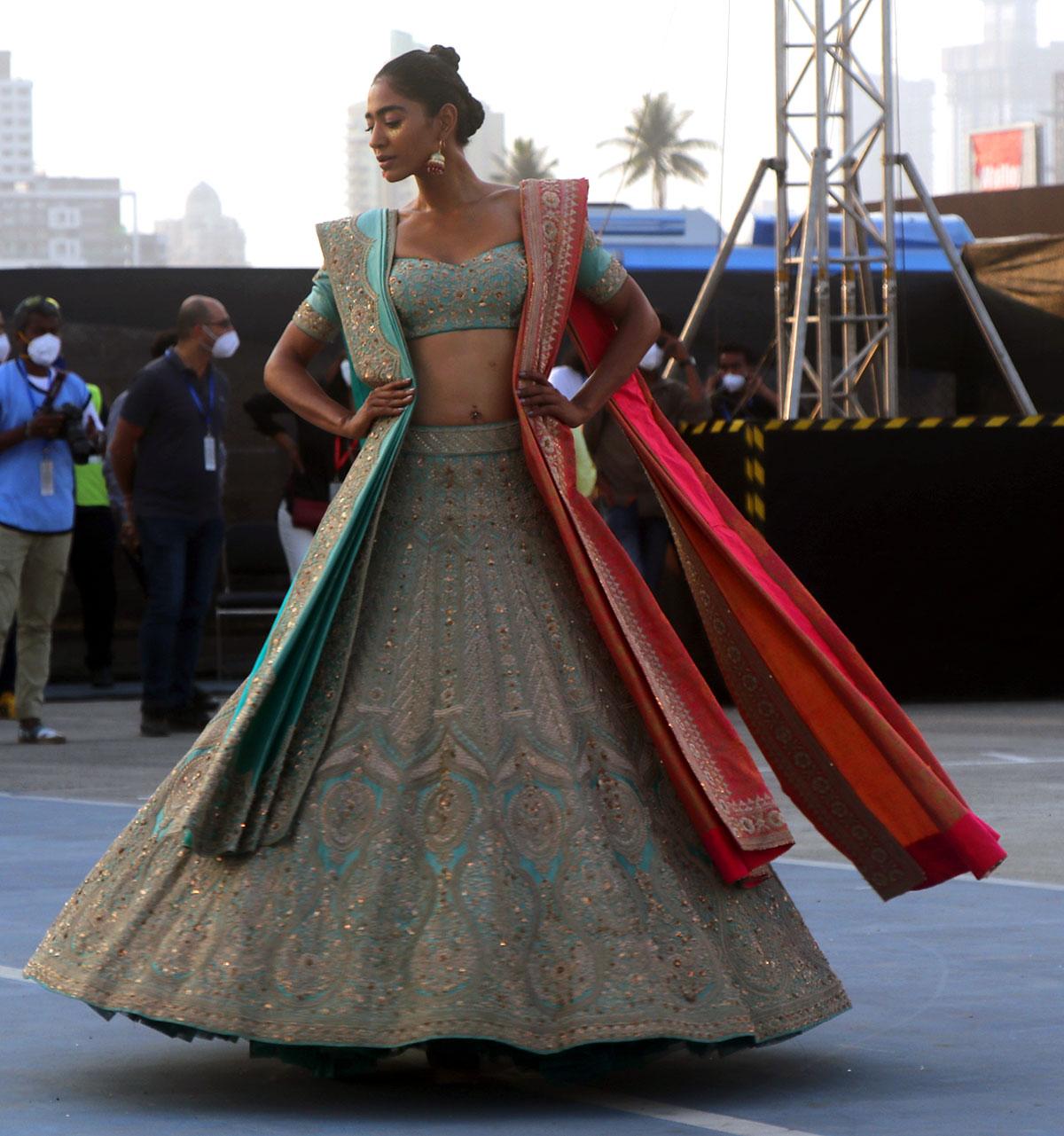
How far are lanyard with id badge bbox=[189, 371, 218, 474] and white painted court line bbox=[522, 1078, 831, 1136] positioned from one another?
20.2 feet

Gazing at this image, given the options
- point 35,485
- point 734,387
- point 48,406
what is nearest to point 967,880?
point 35,485

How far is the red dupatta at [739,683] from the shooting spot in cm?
397

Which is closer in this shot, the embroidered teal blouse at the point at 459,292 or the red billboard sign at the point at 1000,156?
the embroidered teal blouse at the point at 459,292

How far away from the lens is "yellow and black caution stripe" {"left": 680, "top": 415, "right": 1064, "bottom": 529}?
1187 cm

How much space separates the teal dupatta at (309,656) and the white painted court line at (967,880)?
86.3 inches

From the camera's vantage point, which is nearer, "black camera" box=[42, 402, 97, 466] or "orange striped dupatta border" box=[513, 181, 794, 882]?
"orange striped dupatta border" box=[513, 181, 794, 882]

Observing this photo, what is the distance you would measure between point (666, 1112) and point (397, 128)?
1.73 meters

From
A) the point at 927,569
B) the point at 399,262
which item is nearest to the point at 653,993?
the point at 399,262

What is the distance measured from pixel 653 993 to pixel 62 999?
60.8 inches

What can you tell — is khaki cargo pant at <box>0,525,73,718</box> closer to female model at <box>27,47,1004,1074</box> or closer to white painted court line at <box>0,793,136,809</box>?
white painted court line at <box>0,793,136,809</box>

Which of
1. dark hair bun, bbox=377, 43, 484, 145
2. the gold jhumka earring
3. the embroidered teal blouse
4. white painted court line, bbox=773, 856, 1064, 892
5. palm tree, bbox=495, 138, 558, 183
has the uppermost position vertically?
palm tree, bbox=495, 138, 558, 183

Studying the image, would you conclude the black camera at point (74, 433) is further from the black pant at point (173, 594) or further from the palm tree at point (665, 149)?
the palm tree at point (665, 149)

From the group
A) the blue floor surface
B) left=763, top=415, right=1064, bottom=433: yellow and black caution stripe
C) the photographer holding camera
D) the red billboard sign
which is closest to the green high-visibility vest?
the photographer holding camera

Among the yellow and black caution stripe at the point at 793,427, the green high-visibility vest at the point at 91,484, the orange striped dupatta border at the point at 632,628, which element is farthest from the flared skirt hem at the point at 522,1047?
the green high-visibility vest at the point at 91,484
